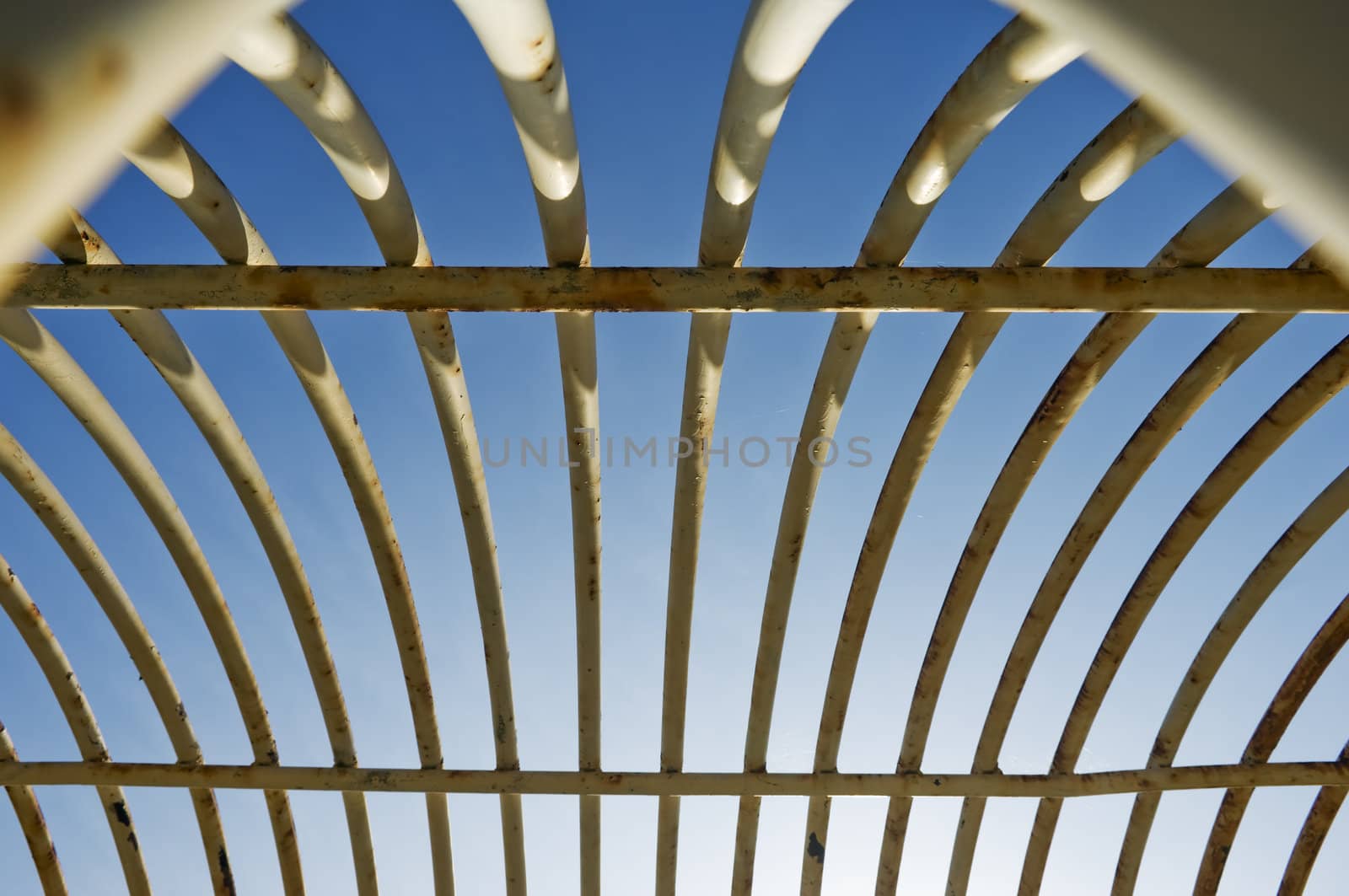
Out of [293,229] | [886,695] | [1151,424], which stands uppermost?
[293,229]

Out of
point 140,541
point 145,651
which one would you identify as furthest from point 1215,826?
point 140,541

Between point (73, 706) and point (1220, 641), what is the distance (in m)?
15.5

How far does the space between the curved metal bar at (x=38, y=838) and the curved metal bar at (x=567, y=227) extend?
9054 mm

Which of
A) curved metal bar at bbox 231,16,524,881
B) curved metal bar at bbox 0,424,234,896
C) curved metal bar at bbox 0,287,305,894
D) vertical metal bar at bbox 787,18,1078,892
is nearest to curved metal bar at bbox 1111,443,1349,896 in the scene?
vertical metal bar at bbox 787,18,1078,892

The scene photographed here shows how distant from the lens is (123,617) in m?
10.1

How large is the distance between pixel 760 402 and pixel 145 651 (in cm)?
864

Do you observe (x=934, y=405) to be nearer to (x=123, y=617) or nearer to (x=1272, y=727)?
(x=1272, y=727)

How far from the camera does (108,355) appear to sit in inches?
365

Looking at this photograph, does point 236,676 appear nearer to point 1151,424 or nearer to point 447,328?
point 447,328

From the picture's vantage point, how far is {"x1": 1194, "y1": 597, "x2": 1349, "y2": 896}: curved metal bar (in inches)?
420

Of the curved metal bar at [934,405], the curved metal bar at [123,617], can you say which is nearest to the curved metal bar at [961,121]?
the curved metal bar at [934,405]

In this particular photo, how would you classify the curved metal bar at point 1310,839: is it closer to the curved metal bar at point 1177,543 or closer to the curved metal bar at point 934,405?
the curved metal bar at point 1177,543

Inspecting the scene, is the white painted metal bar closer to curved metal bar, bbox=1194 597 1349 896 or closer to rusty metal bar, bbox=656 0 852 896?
rusty metal bar, bbox=656 0 852 896

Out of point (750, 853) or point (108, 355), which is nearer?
point (108, 355)
